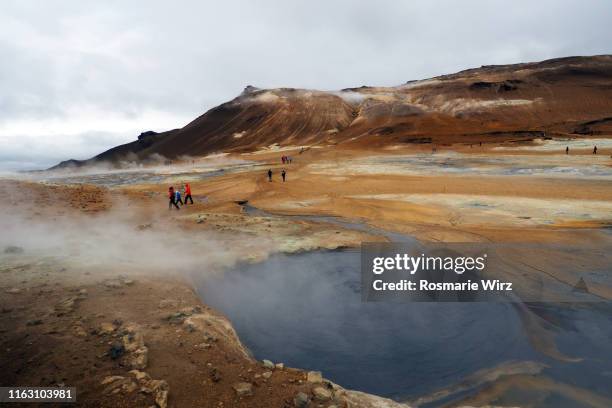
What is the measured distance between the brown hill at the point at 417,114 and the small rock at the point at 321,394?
56.9 metres

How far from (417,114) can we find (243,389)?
75.0 meters

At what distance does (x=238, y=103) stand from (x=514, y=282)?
9470cm

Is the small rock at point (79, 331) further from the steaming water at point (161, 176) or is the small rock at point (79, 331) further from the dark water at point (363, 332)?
the steaming water at point (161, 176)

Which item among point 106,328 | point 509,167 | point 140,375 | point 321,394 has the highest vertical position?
point 509,167

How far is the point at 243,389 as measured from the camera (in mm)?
5293

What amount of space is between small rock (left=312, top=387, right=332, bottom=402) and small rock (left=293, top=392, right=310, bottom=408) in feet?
0.44

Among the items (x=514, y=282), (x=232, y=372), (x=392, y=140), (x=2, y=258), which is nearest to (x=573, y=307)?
(x=514, y=282)

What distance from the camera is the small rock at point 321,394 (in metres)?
5.26

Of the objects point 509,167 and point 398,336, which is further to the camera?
point 509,167

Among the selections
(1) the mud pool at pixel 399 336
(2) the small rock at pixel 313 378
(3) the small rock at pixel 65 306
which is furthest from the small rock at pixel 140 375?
(3) the small rock at pixel 65 306

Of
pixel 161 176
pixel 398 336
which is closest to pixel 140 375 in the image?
pixel 398 336

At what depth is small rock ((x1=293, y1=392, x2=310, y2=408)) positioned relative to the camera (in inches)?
199

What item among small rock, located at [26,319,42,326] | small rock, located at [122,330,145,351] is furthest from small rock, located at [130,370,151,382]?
small rock, located at [26,319,42,326]

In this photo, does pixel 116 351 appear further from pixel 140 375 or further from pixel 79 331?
pixel 79 331
